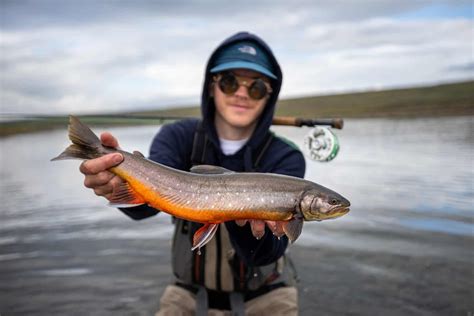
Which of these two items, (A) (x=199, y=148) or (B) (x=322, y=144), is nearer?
(A) (x=199, y=148)

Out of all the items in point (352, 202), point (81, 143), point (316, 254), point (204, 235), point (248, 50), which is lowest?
point (316, 254)

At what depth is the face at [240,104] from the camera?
17.3 ft

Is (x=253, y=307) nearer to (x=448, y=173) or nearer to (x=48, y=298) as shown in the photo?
(x=48, y=298)

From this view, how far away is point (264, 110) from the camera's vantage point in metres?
5.75

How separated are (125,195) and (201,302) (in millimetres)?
1899

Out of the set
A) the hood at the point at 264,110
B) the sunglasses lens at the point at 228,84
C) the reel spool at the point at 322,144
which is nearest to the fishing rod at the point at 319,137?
the reel spool at the point at 322,144

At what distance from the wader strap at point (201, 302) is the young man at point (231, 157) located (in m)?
0.01

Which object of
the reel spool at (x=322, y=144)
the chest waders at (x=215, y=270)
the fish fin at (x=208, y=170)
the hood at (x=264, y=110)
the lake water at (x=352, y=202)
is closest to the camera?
the fish fin at (x=208, y=170)

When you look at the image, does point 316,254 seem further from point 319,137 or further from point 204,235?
point 204,235

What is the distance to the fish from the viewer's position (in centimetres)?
358

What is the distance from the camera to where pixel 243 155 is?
214 inches

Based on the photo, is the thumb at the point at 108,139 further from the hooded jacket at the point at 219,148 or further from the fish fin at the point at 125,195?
the hooded jacket at the point at 219,148

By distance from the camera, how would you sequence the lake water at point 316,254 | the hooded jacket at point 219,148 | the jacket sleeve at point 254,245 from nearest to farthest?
the jacket sleeve at point 254,245
the hooded jacket at point 219,148
the lake water at point 316,254

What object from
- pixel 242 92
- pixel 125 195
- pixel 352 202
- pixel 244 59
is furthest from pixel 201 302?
pixel 352 202
